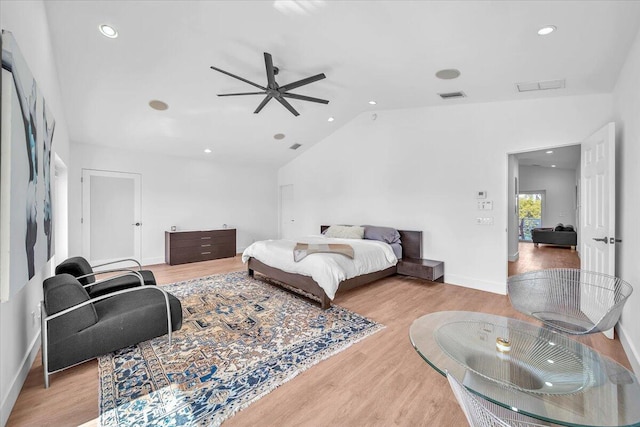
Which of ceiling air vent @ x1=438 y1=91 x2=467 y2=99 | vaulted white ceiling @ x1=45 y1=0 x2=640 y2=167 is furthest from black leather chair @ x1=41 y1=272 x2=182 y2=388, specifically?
ceiling air vent @ x1=438 y1=91 x2=467 y2=99

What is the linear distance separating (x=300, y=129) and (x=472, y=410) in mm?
5694

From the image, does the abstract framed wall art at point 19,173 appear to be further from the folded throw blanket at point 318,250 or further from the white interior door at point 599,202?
the white interior door at point 599,202

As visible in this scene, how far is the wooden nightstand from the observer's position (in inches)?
173

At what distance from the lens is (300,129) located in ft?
19.5

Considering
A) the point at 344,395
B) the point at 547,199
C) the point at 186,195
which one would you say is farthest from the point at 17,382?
the point at 547,199

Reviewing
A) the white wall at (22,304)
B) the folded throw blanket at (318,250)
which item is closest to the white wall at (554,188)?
the folded throw blanket at (318,250)

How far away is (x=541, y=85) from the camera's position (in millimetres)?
3299

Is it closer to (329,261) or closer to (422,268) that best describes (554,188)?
(422,268)

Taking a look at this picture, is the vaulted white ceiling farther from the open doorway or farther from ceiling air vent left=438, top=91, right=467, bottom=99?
the open doorway

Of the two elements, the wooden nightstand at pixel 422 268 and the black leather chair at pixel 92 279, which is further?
the wooden nightstand at pixel 422 268

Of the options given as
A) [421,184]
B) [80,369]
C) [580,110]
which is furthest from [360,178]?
[80,369]

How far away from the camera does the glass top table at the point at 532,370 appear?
1.04 m

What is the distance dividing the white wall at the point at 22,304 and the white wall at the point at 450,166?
15.5 ft

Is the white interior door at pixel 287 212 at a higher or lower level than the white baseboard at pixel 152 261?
higher
